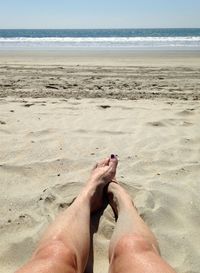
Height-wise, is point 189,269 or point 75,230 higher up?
point 75,230

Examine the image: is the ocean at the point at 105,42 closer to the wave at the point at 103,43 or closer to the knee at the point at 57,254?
the wave at the point at 103,43

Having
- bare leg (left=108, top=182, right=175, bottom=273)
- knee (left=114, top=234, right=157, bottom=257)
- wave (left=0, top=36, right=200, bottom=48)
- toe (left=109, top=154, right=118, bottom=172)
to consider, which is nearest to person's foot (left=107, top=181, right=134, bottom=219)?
bare leg (left=108, top=182, right=175, bottom=273)

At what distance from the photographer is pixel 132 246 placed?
1824 millimetres

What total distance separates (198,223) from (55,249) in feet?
3.54

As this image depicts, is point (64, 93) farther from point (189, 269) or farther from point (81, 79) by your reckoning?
point (189, 269)

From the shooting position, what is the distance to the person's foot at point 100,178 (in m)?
2.62

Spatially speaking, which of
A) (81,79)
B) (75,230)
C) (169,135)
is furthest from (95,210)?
(81,79)

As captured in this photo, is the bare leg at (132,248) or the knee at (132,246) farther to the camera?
the knee at (132,246)

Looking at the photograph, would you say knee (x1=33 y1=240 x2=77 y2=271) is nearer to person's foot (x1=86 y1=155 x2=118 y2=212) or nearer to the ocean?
person's foot (x1=86 y1=155 x2=118 y2=212)

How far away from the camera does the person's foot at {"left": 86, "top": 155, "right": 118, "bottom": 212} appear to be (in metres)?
2.62

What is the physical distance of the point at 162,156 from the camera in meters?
3.40

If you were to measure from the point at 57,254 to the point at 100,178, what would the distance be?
1.14m

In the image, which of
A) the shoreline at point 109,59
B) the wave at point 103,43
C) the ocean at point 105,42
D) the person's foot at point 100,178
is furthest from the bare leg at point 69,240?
the wave at point 103,43

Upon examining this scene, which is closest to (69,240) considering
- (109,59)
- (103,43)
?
(109,59)
